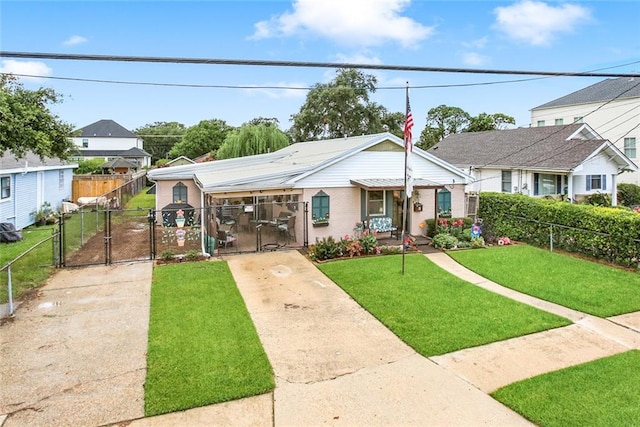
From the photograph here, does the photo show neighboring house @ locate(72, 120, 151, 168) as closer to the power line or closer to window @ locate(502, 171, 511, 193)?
window @ locate(502, 171, 511, 193)

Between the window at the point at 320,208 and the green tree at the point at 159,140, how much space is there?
2463 inches

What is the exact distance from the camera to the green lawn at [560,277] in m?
9.21

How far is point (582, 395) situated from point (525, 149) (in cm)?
2260

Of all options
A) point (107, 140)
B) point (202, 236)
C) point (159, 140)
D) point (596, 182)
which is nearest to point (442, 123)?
point (596, 182)

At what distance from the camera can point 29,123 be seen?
10.9 m

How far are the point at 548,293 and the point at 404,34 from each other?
7.78 meters

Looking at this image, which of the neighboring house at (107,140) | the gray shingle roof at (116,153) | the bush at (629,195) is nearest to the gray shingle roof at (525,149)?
the bush at (629,195)

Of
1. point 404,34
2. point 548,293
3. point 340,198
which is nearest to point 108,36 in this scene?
point 404,34

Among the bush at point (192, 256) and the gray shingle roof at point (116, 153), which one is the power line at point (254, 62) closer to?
the bush at point (192, 256)

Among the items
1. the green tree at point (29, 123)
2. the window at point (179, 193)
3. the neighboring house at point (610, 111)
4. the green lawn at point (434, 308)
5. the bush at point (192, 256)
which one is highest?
the neighboring house at point (610, 111)

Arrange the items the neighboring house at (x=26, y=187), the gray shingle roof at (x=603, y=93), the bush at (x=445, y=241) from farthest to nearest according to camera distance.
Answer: the gray shingle roof at (x=603, y=93) < the neighboring house at (x=26, y=187) < the bush at (x=445, y=241)

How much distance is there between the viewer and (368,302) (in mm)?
9211

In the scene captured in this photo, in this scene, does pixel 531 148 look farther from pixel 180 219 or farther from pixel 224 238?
pixel 180 219

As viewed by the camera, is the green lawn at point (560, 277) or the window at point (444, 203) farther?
the window at point (444, 203)
